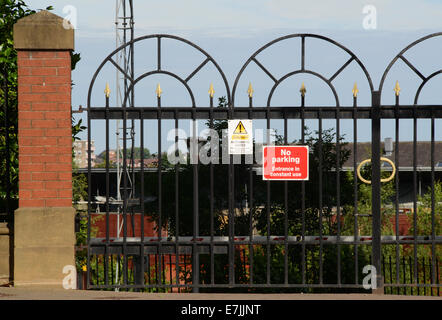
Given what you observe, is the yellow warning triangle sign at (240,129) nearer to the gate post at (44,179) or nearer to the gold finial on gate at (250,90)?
the gold finial on gate at (250,90)

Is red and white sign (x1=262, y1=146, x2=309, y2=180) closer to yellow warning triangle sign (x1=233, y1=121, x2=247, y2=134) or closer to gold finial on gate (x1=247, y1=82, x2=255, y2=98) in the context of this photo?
yellow warning triangle sign (x1=233, y1=121, x2=247, y2=134)

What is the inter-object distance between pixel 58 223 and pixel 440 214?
18983 millimetres

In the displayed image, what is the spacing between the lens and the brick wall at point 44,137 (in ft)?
27.8

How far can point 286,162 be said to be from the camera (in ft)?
28.0

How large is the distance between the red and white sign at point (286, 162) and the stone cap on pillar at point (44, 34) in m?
2.77

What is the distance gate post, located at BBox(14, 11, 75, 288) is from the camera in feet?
27.7

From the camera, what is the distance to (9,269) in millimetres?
8742

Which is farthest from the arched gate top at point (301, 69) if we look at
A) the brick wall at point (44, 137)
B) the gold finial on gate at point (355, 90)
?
the brick wall at point (44, 137)

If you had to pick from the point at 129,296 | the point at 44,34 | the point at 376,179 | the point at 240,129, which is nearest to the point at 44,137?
the point at 44,34

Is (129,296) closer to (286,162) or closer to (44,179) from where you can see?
(44,179)

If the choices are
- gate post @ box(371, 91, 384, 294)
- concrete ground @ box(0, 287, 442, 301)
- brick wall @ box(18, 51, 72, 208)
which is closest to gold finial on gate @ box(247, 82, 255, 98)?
gate post @ box(371, 91, 384, 294)

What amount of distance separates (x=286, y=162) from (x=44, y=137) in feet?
9.69

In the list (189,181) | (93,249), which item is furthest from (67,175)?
(189,181)

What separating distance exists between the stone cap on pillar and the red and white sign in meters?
2.77
